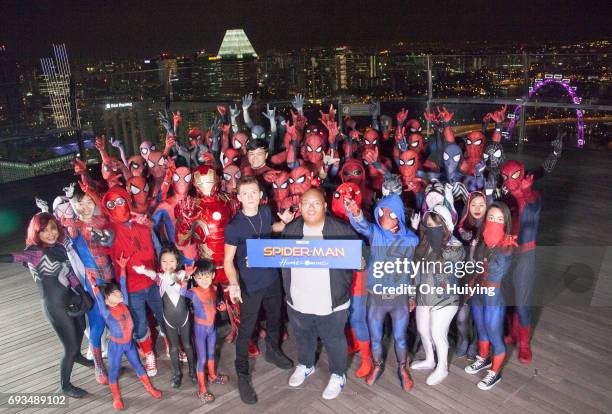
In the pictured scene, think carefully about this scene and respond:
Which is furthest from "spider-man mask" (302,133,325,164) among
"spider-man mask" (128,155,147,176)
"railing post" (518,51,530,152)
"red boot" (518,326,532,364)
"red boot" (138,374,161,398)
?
"railing post" (518,51,530,152)

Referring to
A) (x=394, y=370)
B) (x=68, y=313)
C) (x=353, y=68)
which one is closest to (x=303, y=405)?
(x=394, y=370)

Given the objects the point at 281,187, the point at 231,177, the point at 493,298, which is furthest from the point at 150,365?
the point at 493,298

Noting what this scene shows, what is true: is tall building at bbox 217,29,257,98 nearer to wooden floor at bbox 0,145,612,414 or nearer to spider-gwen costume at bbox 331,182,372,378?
wooden floor at bbox 0,145,612,414

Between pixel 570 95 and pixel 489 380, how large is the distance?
25.4 ft

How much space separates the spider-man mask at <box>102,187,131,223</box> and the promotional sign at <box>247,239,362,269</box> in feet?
3.84

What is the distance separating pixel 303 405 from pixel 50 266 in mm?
2149

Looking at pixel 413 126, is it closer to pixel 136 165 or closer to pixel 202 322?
pixel 136 165

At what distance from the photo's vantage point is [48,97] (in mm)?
9930

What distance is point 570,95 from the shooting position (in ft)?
31.0

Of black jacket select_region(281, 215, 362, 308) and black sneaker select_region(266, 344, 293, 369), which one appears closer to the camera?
black jacket select_region(281, 215, 362, 308)

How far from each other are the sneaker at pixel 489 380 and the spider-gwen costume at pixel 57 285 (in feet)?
10.3

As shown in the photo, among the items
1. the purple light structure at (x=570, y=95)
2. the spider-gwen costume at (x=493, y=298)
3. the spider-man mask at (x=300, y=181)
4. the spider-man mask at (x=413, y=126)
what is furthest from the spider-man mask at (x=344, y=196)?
the purple light structure at (x=570, y=95)

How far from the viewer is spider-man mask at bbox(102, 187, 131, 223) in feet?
12.6

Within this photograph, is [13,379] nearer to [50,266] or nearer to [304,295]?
[50,266]
